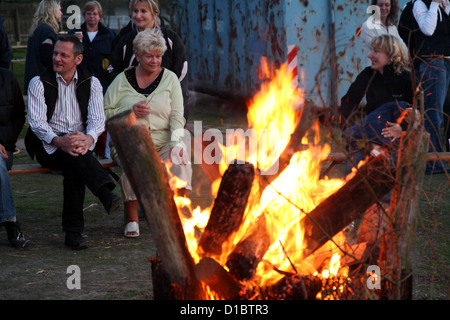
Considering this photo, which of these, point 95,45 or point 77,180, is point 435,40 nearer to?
point 95,45

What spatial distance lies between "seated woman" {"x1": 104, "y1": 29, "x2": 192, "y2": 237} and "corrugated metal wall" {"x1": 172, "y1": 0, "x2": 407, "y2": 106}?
2777 mm

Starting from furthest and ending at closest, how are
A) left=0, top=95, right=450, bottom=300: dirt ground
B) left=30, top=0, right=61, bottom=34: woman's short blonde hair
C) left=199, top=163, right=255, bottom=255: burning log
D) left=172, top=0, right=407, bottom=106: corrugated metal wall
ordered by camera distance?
left=172, top=0, right=407, bottom=106: corrugated metal wall < left=30, top=0, right=61, bottom=34: woman's short blonde hair < left=0, top=95, right=450, bottom=300: dirt ground < left=199, top=163, right=255, bottom=255: burning log

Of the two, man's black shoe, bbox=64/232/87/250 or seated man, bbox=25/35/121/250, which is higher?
seated man, bbox=25/35/121/250

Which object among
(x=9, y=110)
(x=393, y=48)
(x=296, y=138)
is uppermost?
(x=393, y=48)

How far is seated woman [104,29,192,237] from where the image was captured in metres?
5.77

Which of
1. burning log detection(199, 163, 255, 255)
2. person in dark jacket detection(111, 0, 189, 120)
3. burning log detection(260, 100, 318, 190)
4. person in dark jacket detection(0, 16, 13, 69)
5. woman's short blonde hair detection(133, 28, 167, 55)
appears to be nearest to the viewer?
burning log detection(199, 163, 255, 255)

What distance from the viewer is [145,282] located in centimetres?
464

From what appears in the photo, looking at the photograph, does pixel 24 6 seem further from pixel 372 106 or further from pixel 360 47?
pixel 372 106

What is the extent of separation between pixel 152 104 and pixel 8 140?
4.11 ft

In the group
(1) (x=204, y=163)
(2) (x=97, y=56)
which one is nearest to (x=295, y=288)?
(1) (x=204, y=163)

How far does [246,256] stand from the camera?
3.34 metres

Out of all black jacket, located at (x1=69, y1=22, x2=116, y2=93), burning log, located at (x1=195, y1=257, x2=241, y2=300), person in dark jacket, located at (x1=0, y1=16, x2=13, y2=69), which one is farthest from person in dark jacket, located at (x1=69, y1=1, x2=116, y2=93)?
burning log, located at (x1=195, y1=257, x2=241, y2=300)

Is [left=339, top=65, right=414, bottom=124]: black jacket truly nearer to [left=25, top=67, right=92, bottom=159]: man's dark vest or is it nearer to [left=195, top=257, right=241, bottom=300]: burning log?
[left=25, top=67, right=92, bottom=159]: man's dark vest

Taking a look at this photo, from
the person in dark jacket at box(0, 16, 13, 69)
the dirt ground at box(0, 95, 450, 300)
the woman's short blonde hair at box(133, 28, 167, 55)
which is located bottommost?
the dirt ground at box(0, 95, 450, 300)
